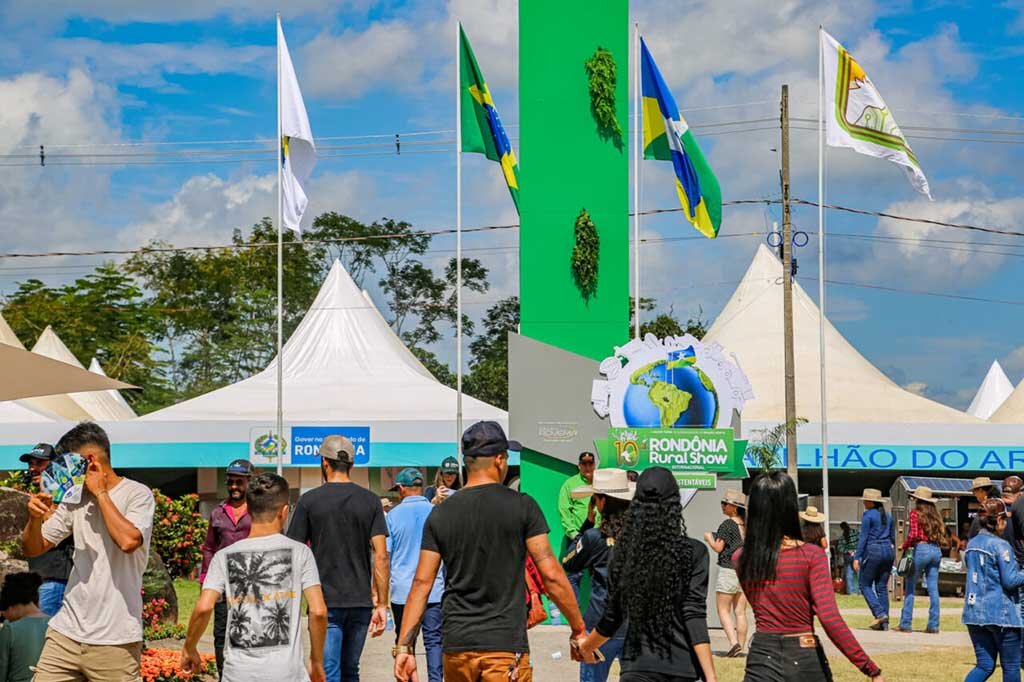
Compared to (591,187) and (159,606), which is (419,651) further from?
(591,187)

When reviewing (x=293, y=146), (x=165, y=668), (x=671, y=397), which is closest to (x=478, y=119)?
(x=293, y=146)

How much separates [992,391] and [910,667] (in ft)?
149

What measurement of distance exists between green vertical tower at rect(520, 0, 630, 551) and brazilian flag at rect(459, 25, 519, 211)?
4.61 metres

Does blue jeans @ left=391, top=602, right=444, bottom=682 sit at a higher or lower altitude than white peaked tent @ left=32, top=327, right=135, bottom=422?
lower

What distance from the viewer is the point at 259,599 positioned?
19.9ft

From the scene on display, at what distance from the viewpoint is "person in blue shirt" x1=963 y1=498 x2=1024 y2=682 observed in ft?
32.8

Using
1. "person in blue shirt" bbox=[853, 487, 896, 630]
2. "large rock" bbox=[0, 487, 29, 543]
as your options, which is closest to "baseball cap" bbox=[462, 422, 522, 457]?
"large rock" bbox=[0, 487, 29, 543]

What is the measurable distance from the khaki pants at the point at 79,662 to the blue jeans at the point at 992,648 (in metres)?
6.18

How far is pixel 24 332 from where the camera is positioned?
2445 inches

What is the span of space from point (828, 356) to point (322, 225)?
90.0 ft

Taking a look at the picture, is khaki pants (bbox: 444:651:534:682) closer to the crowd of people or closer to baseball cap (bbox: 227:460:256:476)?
the crowd of people

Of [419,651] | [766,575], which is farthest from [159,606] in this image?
[766,575]

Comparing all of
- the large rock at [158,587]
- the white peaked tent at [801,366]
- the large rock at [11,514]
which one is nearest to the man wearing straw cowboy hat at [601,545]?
the large rock at [11,514]

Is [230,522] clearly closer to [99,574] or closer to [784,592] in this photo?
[99,574]
